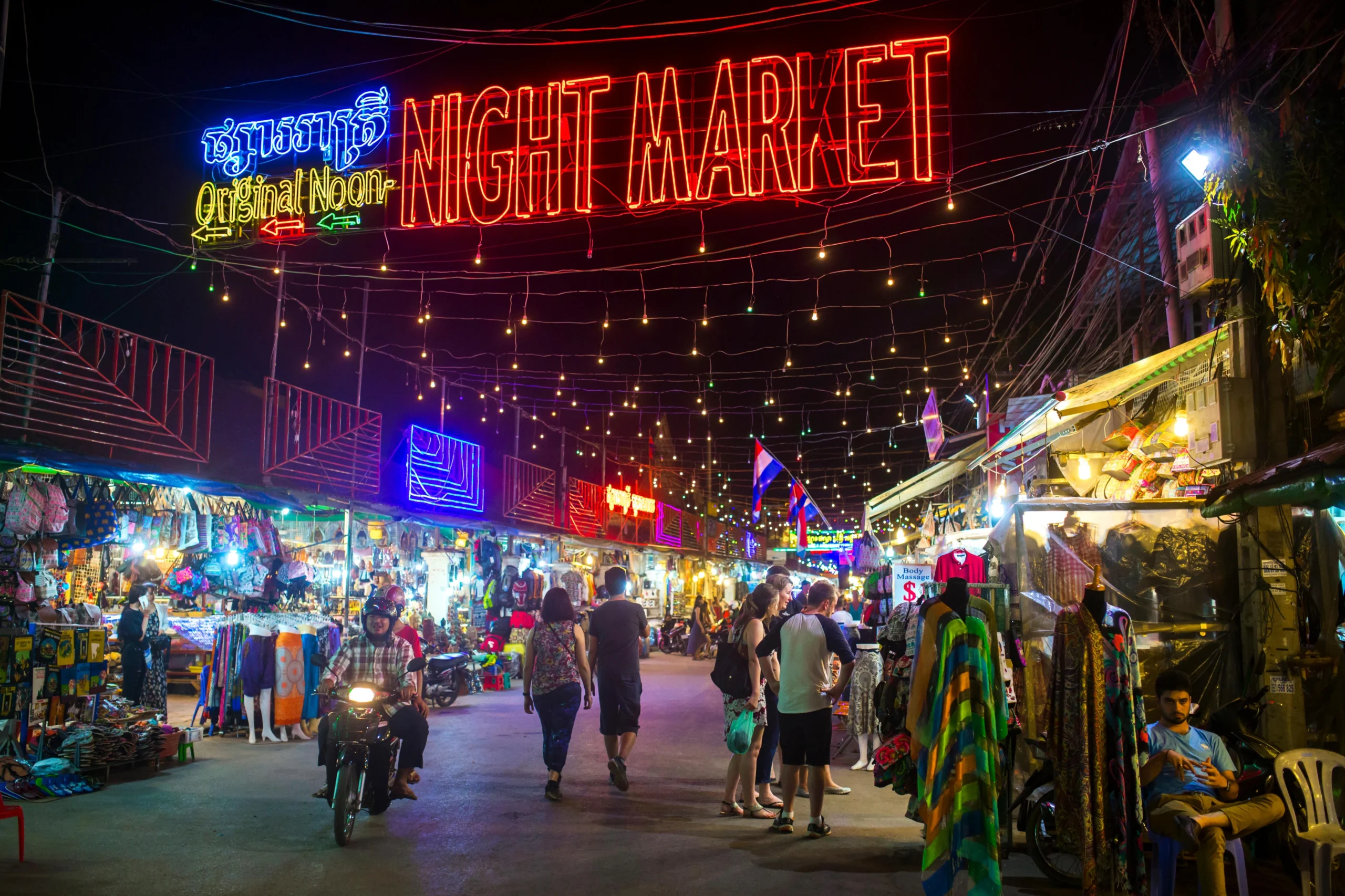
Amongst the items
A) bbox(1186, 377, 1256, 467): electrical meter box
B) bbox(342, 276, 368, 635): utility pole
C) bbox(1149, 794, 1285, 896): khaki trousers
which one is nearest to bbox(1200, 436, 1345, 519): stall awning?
bbox(1186, 377, 1256, 467): electrical meter box

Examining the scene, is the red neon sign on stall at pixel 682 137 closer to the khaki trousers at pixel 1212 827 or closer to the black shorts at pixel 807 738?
the black shorts at pixel 807 738

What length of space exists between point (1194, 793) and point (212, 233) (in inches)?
505

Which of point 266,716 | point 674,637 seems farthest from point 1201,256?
Result: point 674,637

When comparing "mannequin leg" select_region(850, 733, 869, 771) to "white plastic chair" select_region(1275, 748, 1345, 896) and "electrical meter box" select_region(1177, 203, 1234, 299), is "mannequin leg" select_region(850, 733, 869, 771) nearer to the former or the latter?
"white plastic chair" select_region(1275, 748, 1345, 896)

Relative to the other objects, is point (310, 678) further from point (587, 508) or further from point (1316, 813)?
point (587, 508)

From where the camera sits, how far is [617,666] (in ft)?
28.7

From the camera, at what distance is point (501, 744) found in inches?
443

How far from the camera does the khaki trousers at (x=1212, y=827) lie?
4742mm

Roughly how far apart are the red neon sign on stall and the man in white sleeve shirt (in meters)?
5.32

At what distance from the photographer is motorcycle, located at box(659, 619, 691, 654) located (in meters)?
30.8

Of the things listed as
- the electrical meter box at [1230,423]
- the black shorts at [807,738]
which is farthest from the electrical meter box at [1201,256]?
the black shorts at [807,738]

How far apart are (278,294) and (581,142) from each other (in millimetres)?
7520

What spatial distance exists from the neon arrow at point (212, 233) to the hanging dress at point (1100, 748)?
11.6 meters

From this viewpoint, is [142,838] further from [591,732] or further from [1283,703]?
[1283,703]
